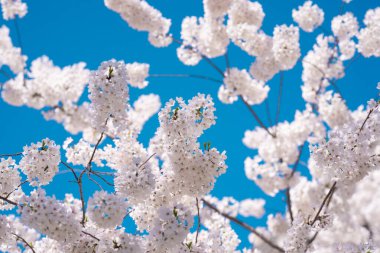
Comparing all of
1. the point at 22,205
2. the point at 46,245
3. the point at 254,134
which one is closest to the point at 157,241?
the point at 22,205

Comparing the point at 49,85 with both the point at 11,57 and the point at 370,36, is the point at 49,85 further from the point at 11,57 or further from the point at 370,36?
the point at 370,36

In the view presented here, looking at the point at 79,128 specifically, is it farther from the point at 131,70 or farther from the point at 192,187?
the point at 192,187

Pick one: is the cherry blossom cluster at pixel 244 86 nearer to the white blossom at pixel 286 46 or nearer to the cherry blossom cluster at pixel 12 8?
the white blossom at pixel 286 46

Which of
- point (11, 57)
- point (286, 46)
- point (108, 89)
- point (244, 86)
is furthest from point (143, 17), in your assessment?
point (108, 89)

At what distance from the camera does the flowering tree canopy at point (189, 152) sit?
4.64m

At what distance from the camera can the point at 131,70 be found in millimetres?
13633

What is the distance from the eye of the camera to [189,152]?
16.5 feet

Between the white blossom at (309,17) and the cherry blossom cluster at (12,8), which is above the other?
the cherry blossom cluster at (12,8)

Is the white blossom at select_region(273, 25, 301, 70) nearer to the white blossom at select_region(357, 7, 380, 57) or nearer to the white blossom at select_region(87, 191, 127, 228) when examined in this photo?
the white blossom at select_region(357, 7, 380, 57)

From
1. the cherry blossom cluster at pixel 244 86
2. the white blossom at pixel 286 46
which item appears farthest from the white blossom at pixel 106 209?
the cherry blossom cluster at pixel 244 86

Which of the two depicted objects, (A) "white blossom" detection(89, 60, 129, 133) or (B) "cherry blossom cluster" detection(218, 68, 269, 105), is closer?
(A) "white blossom" detection(89, 60, 129, 133)

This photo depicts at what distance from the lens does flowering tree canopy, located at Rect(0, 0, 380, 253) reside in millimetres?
4641

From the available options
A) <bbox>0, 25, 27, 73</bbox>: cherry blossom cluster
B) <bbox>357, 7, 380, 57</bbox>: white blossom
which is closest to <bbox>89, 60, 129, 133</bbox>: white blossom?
<bbox>357, 7, 380, 57</bbox>: white blossom


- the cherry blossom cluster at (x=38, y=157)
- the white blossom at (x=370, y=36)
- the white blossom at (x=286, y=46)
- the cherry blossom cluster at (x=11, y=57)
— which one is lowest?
the cherry blossom cluster at (x=38, y=157)
